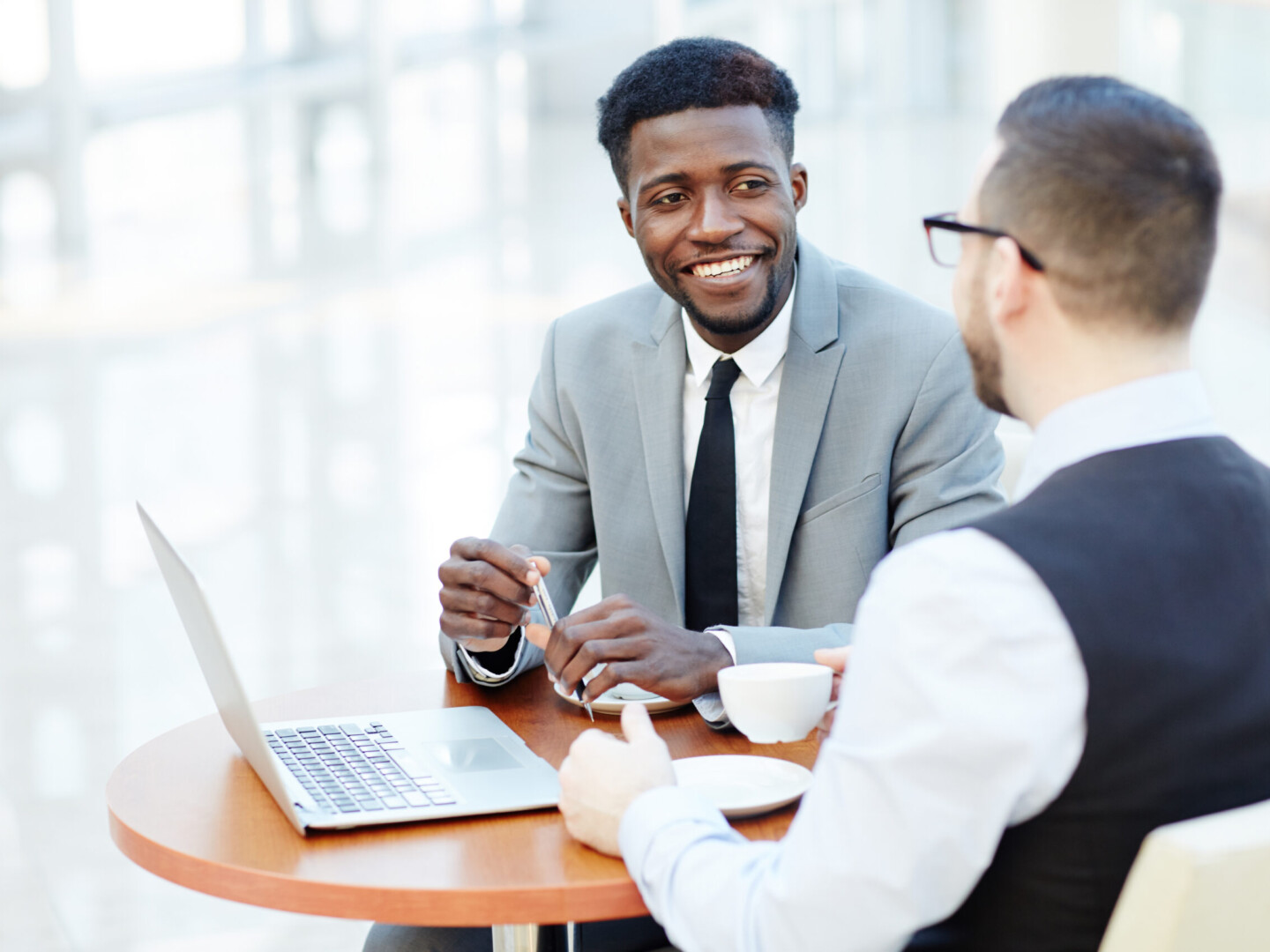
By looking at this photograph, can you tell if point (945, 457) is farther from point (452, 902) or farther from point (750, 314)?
point (452, 902)

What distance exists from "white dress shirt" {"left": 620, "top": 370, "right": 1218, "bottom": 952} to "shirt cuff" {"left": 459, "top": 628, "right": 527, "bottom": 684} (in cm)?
64

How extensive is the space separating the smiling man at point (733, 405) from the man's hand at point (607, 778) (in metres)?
0.45

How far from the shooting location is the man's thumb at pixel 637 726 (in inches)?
48.9

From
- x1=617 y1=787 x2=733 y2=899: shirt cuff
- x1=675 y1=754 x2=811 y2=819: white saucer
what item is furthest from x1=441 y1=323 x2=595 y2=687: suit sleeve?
x1=617 y1=787 x2=733 y2=899: shirt cuff

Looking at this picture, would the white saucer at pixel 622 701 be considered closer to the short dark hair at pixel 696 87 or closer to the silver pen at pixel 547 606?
the silver pen at pixel 547 606

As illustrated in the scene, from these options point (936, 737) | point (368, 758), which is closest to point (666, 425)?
point (368, 758)

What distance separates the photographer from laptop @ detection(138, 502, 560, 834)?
49.1 inches

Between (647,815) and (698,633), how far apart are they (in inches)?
16.8

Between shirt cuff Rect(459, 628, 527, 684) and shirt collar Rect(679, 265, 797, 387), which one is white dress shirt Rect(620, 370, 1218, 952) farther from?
shirt collar Rect(679, 265, 797, 387)

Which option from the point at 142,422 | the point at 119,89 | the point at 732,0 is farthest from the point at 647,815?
the point at 732,0

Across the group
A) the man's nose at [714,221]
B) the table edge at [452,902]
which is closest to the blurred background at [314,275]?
the man's nose at [714,221]

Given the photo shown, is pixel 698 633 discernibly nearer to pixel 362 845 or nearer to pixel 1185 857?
pixel 362 845

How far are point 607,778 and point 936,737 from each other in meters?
0.35

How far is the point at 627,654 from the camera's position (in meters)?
1.50
